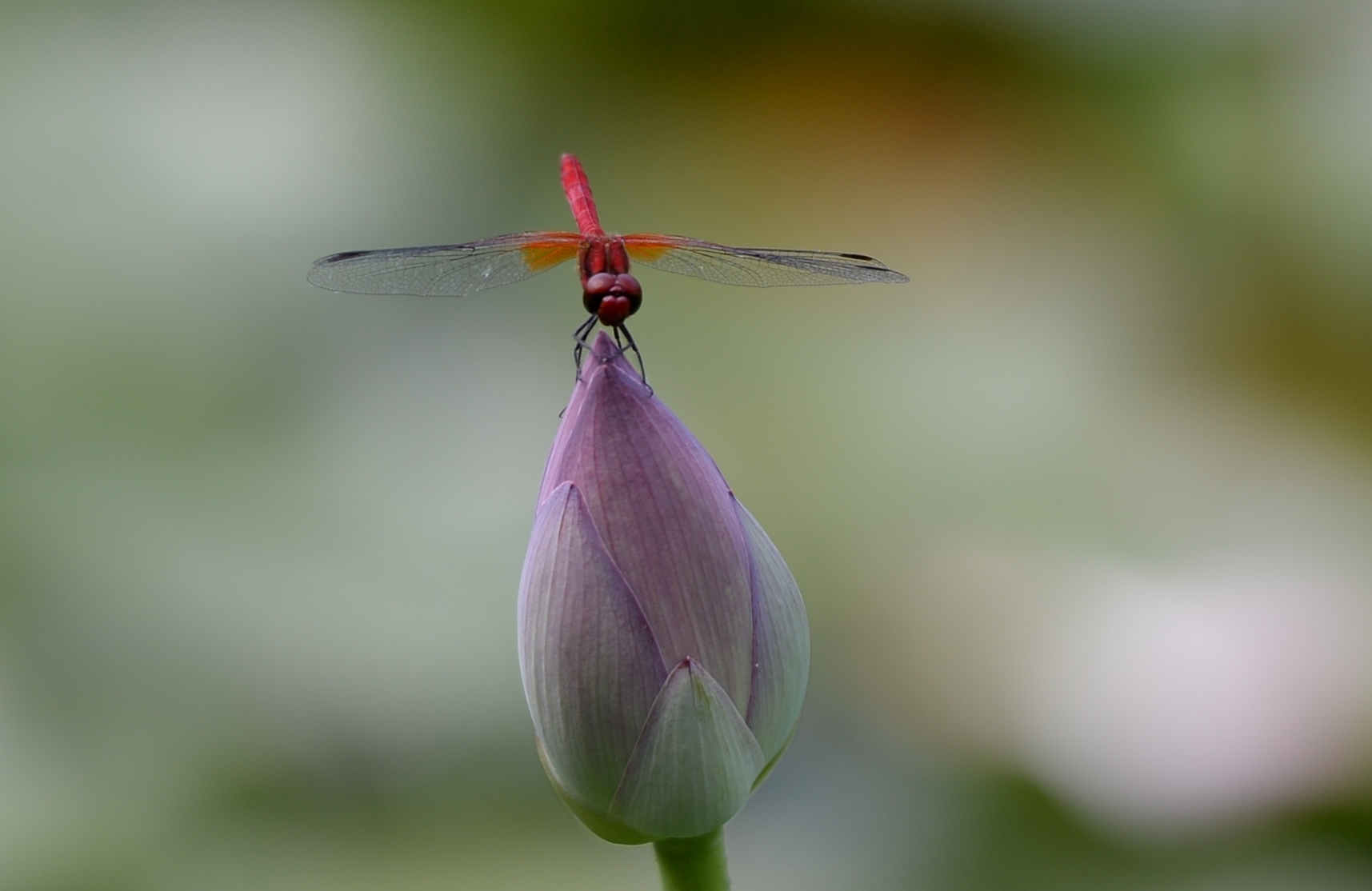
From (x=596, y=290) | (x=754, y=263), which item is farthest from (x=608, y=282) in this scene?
(x=754, y=263)

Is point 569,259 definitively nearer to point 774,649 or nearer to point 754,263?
point 754,263

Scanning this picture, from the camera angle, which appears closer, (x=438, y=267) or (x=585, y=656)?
(x=585, y=656)

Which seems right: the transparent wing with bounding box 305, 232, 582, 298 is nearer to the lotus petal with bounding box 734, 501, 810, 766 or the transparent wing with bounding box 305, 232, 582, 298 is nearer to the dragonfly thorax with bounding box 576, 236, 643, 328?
the dragonfly thorax with bounding box 576, 236, 643, 328

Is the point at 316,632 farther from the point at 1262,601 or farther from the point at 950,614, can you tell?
the point at 1262,601

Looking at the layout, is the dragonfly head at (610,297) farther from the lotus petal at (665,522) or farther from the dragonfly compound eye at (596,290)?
the lotus petal at (665,522)

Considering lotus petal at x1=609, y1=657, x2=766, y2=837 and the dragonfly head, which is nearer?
lotus petal at x1=609, y1=657, x2=766, y2=837

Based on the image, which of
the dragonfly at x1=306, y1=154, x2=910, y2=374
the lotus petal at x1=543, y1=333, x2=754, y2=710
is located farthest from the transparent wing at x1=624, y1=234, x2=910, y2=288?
the lotus petal at x1=543, y1=333, x2=754, y2=710

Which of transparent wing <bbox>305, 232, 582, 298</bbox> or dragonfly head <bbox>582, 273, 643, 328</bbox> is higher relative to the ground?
transparent wing <bbox>305, 232, 582, 298</bbox>
